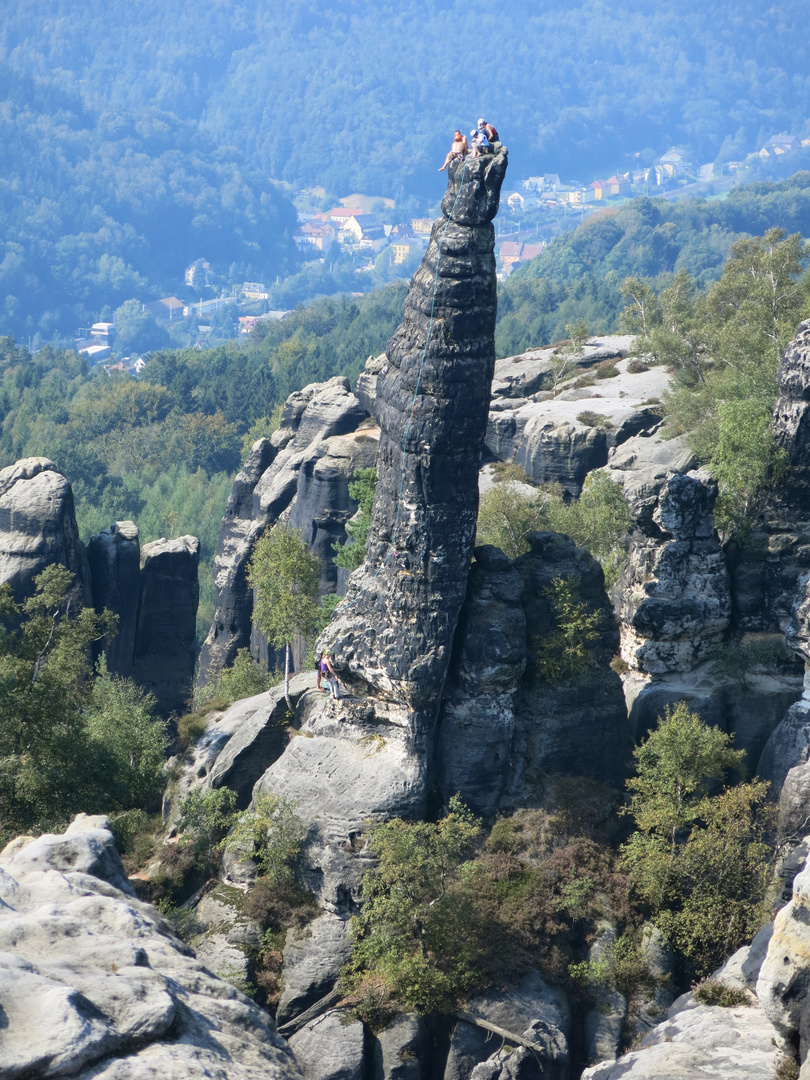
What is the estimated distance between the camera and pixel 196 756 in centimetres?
4147

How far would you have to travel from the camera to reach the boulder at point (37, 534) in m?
53.1

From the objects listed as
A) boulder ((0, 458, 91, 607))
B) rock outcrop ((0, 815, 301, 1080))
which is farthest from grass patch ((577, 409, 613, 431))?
rock outcrop ((0, 815, 301, 1080))

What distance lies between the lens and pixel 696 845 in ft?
108

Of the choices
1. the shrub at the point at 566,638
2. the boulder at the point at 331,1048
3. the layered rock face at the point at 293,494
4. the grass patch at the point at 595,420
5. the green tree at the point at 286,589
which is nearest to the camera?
the boulder at the point at 331,1048

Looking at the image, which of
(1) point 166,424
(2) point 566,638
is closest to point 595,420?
(2) point 566,638

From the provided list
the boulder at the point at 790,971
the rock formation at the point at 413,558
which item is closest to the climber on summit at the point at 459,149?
the rock formation at the point at 413,558

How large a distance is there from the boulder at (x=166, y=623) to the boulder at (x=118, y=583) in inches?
27.0

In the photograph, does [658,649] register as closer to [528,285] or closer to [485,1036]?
[485,1036]

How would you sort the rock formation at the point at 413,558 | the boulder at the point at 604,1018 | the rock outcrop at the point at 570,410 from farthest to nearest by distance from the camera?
1. the rock outcrop at the point at 570,410
2. the rock formation at the point at 413,558
3. the boulder at the point at 604,1018

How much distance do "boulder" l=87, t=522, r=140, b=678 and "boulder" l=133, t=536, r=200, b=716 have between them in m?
0.69

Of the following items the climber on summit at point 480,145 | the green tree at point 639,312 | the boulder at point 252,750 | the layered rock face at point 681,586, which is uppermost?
the green tree at point 639,312

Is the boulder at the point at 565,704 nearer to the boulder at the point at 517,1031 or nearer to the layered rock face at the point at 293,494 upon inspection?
the boulder at the point at 517,1031

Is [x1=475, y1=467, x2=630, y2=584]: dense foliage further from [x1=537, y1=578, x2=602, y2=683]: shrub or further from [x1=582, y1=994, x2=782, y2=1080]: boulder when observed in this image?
[x1=582, y1=994, x2=782, y2=1080]: boulder

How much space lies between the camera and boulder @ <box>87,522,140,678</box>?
189 feet
